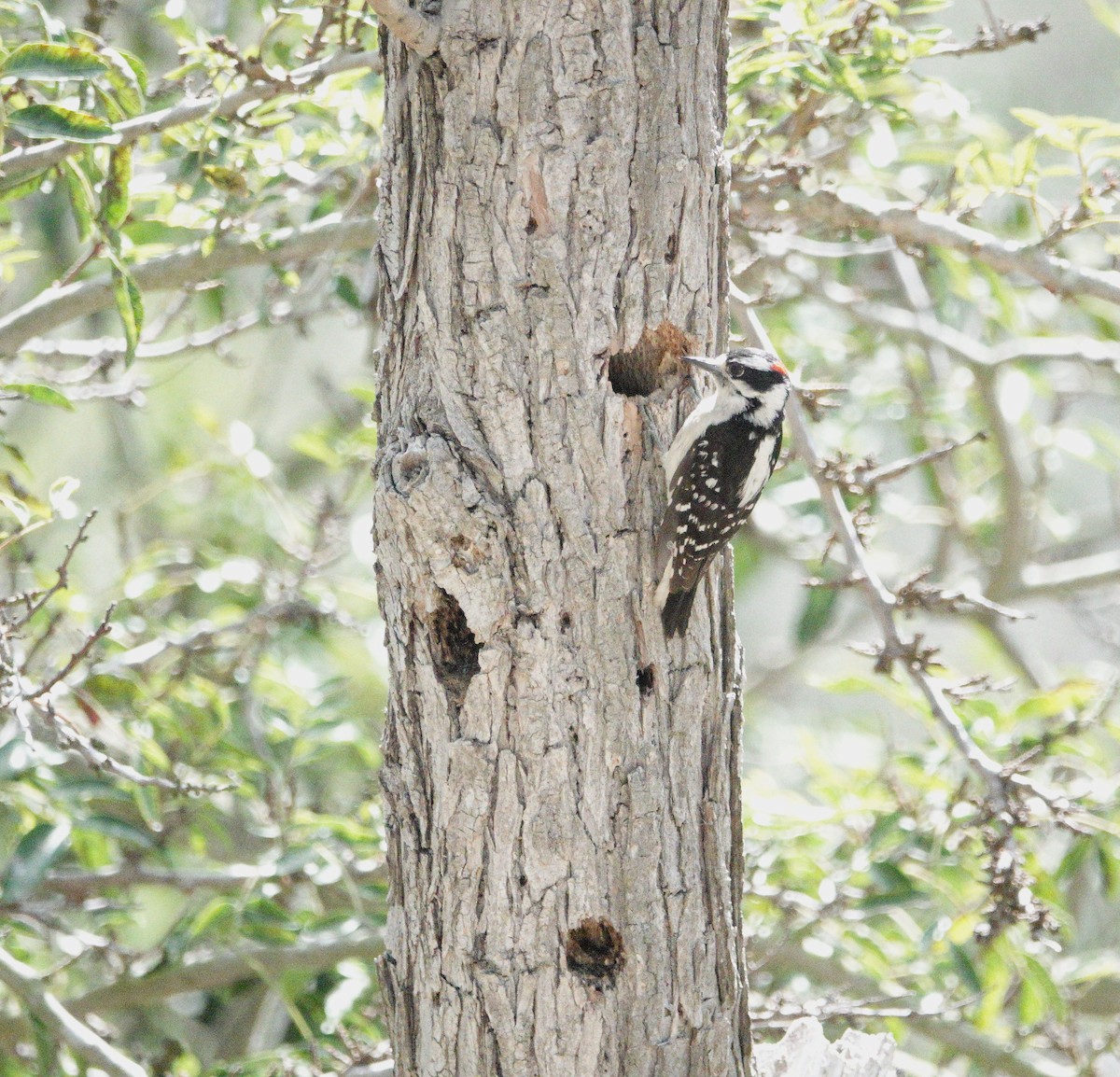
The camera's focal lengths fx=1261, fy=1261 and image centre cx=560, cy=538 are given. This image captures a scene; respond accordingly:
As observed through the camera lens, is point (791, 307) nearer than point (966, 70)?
Yes

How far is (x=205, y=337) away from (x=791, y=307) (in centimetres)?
268

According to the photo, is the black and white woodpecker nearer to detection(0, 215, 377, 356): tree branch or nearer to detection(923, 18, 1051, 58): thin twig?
detection(923, 18, 1051, 58): thin twig

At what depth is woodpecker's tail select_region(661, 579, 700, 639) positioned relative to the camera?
250cm

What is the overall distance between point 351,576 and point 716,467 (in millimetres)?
3380

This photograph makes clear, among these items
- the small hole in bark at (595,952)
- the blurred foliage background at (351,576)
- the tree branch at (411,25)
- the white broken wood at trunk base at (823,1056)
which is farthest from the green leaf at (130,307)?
the white broken wood at trunk base at (823,1056)

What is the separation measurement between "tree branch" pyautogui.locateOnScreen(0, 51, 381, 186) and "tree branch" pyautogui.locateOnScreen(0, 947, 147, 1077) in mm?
1902

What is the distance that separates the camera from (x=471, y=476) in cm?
238

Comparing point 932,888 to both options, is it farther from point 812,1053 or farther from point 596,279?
point 596,279

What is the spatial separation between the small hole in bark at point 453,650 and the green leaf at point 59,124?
45.0 inches

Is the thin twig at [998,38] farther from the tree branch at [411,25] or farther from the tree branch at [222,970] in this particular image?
the tree branch at [222,970]

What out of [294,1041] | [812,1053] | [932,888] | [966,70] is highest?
[966,70]

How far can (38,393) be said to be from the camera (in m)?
2.83

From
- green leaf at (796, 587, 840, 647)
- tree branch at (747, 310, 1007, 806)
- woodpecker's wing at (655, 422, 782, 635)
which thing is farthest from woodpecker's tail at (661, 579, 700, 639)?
green leaf at (796, 587, 840, 647)

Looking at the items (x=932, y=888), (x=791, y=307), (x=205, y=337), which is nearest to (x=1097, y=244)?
(x=791, y=307)
